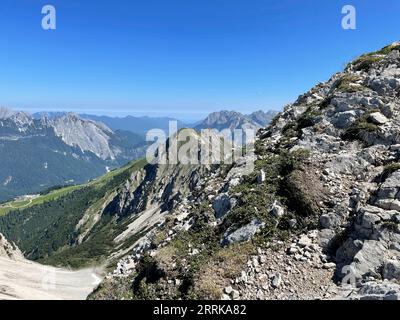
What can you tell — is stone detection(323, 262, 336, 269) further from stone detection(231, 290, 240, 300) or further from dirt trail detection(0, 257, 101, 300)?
dirt trail detection(0, 257, 101, 300)

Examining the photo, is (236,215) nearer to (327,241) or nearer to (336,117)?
(327,241)

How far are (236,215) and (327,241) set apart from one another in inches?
226

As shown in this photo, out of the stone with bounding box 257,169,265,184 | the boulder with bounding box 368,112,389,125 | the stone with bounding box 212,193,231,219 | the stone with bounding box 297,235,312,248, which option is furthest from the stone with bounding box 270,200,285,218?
the boulder with bounding box 368,112,389,125

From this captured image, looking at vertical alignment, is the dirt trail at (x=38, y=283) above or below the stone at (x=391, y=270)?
below

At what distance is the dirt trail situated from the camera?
69.0 metres

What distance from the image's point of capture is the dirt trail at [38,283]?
6900cm

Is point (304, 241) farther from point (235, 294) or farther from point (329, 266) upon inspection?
point (235, 294)

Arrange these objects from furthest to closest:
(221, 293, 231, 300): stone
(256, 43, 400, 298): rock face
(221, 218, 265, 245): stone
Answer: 1. (221, 218, 265, 245): stone
2. (221, 293, 231, 300): stone
3. (256, 43, 400, 298): rock face

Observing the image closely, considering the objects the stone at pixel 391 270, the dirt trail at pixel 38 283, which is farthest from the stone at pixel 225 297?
the dirt trail at pixel 38 283

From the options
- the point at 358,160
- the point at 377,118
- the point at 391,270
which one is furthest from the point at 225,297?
the point at 377,118

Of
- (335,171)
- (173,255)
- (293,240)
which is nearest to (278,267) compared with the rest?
(293,240)

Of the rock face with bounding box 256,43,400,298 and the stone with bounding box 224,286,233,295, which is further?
the stone with bounding box 224,286,233,295

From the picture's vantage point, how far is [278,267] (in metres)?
19.6

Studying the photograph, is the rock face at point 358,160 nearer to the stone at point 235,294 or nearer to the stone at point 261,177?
the stone at point 261,177
